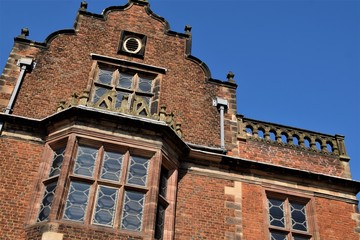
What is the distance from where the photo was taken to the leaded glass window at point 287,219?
12.0m

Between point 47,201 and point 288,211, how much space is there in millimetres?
6200

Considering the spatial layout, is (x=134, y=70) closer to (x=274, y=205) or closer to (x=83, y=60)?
(x=83, y=60)

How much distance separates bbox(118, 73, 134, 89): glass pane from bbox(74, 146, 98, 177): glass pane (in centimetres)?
327

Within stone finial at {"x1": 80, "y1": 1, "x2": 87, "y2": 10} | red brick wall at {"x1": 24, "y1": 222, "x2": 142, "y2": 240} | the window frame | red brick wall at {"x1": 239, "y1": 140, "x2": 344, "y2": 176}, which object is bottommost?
red brick wall at {"x1": 24, "y1": 222, "x2": 142, "y2": 240}

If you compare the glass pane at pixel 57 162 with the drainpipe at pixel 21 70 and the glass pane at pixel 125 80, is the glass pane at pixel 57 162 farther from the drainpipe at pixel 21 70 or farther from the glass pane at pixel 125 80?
the glass pane at pixel 125 80

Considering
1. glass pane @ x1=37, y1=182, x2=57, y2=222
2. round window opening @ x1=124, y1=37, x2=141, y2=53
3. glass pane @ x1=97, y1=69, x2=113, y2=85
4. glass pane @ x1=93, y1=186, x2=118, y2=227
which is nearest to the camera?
glass pane @ x1=93, y1=186, x2=118, y2=227

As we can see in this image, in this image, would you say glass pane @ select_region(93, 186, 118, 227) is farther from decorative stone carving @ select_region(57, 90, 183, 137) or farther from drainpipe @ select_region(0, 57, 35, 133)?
drainpipe @ select_region(0, 57, 35, 133)

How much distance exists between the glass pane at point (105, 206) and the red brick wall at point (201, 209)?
1.69m

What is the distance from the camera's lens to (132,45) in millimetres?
15039

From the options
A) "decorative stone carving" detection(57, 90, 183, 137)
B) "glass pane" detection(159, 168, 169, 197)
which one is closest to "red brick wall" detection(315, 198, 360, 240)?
"glass pane" detection(159, 168, 169, 197)

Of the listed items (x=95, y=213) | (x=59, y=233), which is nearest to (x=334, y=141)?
(x=95, y=213)

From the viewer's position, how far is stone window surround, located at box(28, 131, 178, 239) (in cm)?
1004

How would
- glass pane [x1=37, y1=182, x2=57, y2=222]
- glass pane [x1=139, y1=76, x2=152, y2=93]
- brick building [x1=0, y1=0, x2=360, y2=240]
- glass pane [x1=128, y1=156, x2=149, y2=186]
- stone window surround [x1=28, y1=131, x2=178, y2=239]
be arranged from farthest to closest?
glass pane [x1=139, y1=76, x2=152, y2=93]
glass pane [x1=128, y1=156, x2=149, y2=186]
brick building [x1=0, y1=0, x2=360, y2=240]
glass pane [x1=37, y1=182, x2=57, y2=222]
stone window surround [x1=28, y1=131, x2=178, y2=239]

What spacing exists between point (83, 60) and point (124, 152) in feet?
13.4
